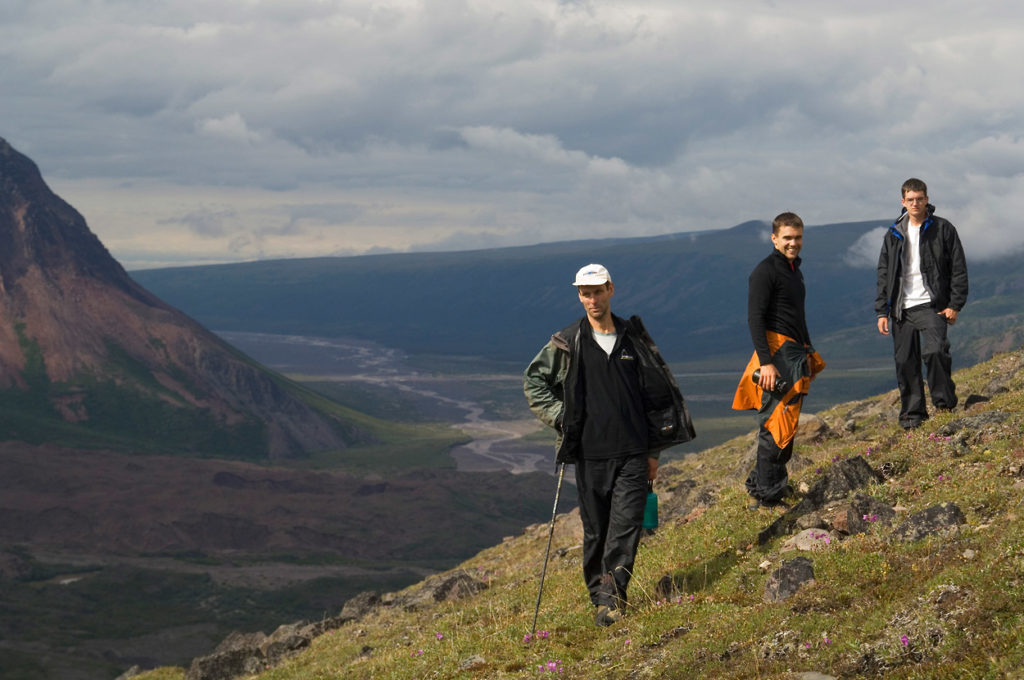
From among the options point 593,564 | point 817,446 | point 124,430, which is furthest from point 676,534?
point 124,430

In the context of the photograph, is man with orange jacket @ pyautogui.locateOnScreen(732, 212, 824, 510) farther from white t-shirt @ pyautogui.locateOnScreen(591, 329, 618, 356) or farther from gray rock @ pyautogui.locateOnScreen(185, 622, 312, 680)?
gray rock @ pyautogui.locateOnScreen(185, 622, 312, 680)

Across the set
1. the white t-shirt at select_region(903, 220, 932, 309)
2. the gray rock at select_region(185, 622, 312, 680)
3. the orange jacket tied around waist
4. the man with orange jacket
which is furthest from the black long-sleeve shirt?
the gray rock at select_region(185, 622, 312, 680)

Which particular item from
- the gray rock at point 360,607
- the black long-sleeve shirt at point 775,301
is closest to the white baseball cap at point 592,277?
the black long-sleeve shirt at point 775,301

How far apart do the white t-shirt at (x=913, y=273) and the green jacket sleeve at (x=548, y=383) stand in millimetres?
5986

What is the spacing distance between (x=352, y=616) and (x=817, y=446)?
9.73 metres

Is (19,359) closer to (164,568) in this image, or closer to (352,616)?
(164,568)

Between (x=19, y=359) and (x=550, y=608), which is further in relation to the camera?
(x=19, y=359)

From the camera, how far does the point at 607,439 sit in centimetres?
990

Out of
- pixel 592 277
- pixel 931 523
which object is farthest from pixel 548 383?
pixel 931 523

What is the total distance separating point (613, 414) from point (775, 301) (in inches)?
114

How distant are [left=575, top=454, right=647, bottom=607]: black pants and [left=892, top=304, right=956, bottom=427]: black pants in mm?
4935

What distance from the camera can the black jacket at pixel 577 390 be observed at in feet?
32.5

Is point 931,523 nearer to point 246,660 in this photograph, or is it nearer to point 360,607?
point 246,660

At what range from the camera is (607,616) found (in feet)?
32.9
